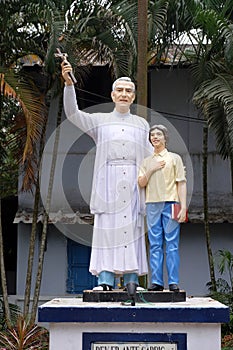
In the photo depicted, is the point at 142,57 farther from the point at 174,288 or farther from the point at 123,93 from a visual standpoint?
the point at 174,288

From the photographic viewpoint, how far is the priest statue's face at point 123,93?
636 centimetres

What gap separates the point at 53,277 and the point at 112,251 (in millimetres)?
7781

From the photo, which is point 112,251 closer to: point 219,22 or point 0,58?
point 219,22

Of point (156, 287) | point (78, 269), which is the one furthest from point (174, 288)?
point (78, 269)

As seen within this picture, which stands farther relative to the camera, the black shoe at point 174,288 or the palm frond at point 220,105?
the palm frond at point 220,105

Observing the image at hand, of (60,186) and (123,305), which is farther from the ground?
(60,186)

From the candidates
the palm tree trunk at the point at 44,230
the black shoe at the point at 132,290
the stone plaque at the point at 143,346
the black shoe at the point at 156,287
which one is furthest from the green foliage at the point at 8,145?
the stone plaque at the point at 143,346

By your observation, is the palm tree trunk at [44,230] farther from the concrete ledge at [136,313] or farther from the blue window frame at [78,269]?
the concrete ledge at [136,313]

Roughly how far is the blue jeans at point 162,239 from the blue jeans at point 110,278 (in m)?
0.18

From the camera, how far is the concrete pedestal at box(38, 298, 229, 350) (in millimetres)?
5559

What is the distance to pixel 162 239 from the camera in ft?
20.2

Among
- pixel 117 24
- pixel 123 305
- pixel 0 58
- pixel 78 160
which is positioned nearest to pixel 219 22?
pixel 117 24

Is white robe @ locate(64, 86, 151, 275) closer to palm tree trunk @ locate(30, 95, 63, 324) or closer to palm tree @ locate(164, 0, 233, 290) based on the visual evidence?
palm tree @ locate(164, 0, 233, 290)

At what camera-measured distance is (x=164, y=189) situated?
611cm
